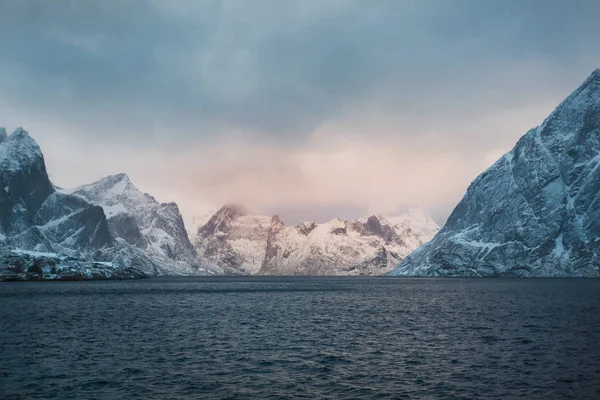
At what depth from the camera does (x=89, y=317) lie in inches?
3893

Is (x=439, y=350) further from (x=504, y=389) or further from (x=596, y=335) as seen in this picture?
(x=596, y=335)

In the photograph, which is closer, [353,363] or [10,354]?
[353,363]

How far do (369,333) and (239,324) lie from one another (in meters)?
24.4

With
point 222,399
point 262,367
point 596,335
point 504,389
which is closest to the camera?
point 222,399

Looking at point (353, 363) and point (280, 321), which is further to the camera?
point (280, 321)

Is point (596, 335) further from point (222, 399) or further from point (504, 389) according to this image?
point (222, 399)

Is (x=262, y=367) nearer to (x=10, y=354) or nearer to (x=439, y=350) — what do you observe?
(x=439, y=350)

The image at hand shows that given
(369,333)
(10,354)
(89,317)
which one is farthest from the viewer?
(89,317)

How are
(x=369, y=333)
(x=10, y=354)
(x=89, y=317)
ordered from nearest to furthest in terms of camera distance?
(x=10, y=354), (x=369, y=333), (x=89, y=317)

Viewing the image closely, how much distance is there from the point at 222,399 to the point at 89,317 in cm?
6983

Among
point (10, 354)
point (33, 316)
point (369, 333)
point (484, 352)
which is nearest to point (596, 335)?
point (484, 352)

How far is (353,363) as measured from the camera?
53.9 meters

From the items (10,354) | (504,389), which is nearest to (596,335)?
(504,389)

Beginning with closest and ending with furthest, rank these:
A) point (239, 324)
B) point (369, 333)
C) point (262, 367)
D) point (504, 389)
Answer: point (504, 389) < point (262, 367) < point (369, 333) < point (239, 324)
